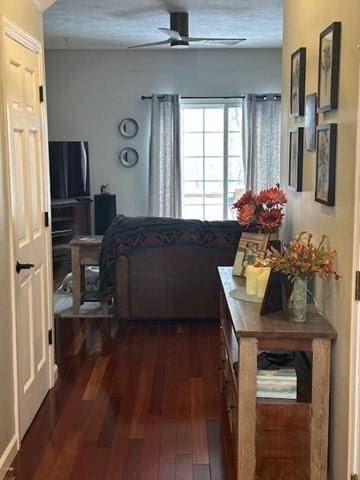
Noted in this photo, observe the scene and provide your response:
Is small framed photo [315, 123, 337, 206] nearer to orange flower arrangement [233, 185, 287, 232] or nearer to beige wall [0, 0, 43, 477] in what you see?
orange flower arrangement [233, 185, 287, 232]

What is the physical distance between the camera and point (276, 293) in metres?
2.63

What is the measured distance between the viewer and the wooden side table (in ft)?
18.2

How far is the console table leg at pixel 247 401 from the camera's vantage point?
246cm

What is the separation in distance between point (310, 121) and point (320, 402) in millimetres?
1315

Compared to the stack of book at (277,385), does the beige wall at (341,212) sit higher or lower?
higher

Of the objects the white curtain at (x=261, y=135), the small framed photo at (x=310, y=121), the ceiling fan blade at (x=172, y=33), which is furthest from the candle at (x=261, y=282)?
the white curtain at (x=261, y=135)

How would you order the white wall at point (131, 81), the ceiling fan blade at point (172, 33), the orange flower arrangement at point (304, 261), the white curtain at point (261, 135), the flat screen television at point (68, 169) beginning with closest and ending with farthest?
1. the orange flower arrangement at point (304, 261)
2. the ceiling fan blade at point (172, 33)
3. the flat screen television at point (68, 169)
4. the white curtain at point (261, 135)
5. the white wall at point (131, 81)

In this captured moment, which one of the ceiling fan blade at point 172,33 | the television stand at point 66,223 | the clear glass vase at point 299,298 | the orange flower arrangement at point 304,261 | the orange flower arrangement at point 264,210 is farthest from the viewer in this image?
the television stand at point 66,223

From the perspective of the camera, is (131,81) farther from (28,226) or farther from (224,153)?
(28,226)

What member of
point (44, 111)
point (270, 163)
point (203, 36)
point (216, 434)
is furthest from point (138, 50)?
point (216, 434)

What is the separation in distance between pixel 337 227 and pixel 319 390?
2.16ft

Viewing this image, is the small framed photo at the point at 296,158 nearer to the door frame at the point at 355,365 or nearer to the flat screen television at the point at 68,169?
the door frame at the point at 355,365

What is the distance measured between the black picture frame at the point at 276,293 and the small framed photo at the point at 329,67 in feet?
2.40

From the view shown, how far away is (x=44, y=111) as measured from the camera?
3.76m
